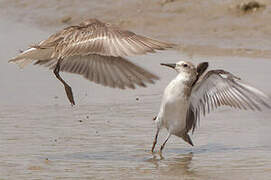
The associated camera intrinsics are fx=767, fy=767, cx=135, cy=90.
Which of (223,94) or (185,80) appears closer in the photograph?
(185,80)

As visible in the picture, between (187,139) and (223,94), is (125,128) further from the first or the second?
(223,94)

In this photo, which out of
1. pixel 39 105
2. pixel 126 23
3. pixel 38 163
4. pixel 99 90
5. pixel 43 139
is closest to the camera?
pixel 38 163

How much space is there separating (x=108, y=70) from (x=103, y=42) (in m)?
0.93

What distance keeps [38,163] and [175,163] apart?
4.34 ft

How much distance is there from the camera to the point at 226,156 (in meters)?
7.55

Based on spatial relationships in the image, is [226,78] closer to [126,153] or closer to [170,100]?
[170,100]

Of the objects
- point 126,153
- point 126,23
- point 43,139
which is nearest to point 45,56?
point 43,139

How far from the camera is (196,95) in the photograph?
7.84 meters

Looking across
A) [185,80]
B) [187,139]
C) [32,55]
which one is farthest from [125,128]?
[32,55]

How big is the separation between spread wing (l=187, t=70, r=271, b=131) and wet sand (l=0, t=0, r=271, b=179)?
0.44 meters

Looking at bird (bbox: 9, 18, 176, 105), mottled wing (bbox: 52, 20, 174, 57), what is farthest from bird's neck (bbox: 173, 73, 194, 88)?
mottled wing (bbox: 52, 20, 174, 57)

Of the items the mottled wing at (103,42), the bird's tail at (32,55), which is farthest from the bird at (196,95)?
the bird's tail at (32,55)

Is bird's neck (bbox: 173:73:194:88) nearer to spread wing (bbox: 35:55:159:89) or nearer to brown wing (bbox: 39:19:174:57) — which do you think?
spread wing (bbox: 35:55:159:89)

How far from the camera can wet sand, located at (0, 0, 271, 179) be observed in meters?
7.18
